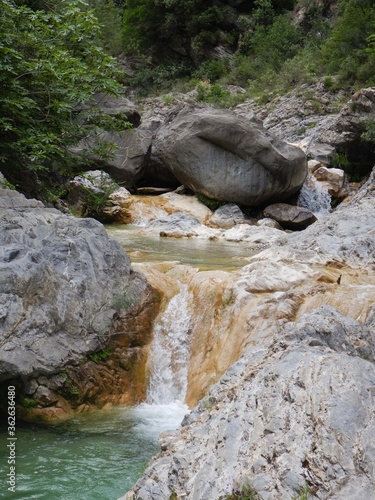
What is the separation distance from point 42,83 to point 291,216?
8590mm

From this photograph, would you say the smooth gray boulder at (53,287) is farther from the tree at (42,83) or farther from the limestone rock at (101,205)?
the limestone rock at (101,205)

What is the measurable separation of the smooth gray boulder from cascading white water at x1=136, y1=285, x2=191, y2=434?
1.60 feet

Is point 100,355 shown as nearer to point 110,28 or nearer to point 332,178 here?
point 332,178

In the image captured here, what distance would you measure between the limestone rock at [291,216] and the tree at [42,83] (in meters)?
7.17

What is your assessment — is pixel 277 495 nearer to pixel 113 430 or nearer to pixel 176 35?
pixel 113 430

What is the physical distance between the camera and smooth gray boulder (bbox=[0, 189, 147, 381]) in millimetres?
5586

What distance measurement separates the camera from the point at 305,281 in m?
6.92

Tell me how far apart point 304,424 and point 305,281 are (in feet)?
13.6

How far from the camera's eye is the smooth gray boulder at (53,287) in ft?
18.3

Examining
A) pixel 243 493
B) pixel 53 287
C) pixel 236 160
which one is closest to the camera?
pixel 243 493

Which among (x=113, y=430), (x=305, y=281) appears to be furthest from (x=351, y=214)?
(x=113, y=430)

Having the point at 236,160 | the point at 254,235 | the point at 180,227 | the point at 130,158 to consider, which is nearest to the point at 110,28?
the point at 130,158

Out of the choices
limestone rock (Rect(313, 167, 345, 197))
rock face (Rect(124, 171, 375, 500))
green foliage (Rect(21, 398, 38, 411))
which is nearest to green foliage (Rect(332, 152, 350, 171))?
limestone rock (Rect(313, 167, 345, 197))

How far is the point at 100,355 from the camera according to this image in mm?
6117
